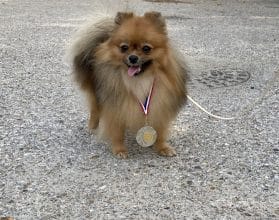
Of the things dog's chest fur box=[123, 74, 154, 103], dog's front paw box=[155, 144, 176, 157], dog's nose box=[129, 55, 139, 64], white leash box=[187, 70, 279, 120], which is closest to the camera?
dog's nose box=[129, 55, 139, 64]

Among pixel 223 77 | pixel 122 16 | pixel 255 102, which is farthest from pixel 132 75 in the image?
pixel 223 77

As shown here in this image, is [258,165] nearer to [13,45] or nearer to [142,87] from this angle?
[142,87]

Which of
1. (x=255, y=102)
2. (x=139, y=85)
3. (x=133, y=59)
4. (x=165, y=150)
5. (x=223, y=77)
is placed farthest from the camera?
(x=223, y=77)

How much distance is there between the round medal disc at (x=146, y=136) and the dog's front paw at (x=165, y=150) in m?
0.13

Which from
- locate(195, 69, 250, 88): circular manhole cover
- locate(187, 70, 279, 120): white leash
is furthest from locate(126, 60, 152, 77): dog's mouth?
locate(195, 69, 250, 88): circular manhole cover

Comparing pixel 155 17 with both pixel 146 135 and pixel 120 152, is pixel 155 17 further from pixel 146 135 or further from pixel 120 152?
pixel 120 152

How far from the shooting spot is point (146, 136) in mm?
3672

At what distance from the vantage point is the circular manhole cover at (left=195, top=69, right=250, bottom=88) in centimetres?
573

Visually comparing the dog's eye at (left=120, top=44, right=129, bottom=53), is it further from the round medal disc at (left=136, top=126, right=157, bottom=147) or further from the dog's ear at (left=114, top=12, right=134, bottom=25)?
Result: the round medal disc at (left=136, top=126, right=157, bottom=147)

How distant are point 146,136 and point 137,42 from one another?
76 cm

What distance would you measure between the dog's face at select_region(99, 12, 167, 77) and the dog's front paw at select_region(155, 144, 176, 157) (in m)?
0.70

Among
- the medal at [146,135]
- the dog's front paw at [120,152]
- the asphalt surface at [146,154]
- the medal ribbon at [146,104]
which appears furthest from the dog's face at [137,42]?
the asphalt surface at [146,154]

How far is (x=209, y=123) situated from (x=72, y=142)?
1.31 meters

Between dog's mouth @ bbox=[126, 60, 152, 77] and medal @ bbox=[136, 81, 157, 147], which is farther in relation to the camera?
medal @ bbox=[136, 81, 157, 147]
